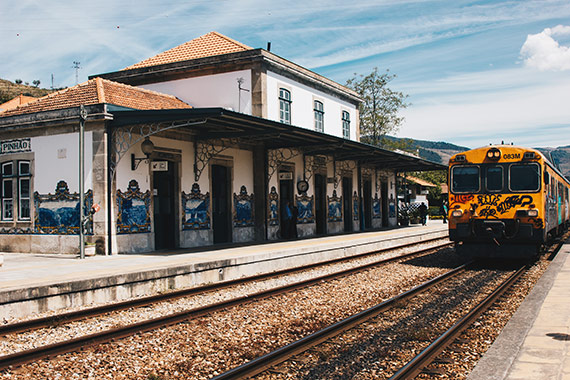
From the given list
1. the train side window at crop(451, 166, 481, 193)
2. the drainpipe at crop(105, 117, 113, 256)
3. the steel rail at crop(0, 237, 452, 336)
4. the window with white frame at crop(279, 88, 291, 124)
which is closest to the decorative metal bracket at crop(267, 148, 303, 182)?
the window with white frame at crop(279, 88, 291, 124)

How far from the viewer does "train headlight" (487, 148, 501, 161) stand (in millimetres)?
14047

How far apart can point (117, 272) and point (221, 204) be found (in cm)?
894

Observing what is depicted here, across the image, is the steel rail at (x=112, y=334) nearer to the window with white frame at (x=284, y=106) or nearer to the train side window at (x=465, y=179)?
the train side window at (x=465, y=179)

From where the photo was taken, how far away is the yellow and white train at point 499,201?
43.9ft

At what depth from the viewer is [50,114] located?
15.4 m

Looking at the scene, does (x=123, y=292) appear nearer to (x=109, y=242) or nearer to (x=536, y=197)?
(x=109, y=242)

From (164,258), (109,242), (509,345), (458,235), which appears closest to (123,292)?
(164,258)

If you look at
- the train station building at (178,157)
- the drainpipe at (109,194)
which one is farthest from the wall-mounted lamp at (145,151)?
the drainpipe at (109,194)

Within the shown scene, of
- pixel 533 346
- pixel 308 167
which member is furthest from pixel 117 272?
pixel 308 167

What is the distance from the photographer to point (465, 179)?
14.3 meters

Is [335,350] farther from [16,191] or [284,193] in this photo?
[284,193]

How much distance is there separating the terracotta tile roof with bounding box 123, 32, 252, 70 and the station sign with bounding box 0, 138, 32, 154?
870cm

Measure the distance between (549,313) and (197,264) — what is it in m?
7.09

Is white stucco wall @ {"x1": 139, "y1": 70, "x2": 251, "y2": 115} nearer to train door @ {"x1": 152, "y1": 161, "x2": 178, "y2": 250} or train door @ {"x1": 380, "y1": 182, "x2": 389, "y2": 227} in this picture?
train door @ {"x1": 152, "y1": 161, "x2": 178, "y2": 250}
